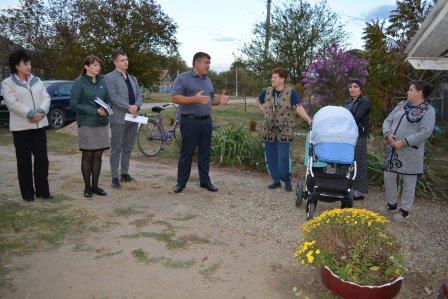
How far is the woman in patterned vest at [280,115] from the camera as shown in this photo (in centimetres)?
605

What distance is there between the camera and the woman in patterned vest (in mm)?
6048

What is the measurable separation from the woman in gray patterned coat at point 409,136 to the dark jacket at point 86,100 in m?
3.78

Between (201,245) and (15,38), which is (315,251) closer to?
(201,245)

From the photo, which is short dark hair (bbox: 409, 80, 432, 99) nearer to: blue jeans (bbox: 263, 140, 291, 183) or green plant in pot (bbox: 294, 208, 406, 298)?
blue jeans (bbox: 263, 140, 291, 183)

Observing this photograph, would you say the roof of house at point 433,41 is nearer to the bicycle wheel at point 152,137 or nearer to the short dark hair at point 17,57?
the short dark hair at point 17,57

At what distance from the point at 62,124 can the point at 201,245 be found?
10.2m

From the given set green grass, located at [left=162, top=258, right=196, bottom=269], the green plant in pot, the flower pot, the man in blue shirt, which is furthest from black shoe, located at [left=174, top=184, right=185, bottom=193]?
the flower pot

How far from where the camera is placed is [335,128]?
5000 millimetres

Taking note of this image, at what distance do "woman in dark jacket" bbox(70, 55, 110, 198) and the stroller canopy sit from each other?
277cm

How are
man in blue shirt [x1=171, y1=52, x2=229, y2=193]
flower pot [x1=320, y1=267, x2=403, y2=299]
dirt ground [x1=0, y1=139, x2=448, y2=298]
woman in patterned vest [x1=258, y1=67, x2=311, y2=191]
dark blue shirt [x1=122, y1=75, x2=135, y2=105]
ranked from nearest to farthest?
flower pot [x1=320, y1=267, x2=403, y2=299], dirt ground [x1=0, y1=139, x2=448, y2=298], man in blue shirt [x1=171, y1=52, x2=229, y2=193], woman in patterned vest [x1=258, y1=67, x2=311, y2=191], dark blue shirt [x1=122, y1=75, x2=135, y2=105]

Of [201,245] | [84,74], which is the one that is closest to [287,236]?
[201,245]

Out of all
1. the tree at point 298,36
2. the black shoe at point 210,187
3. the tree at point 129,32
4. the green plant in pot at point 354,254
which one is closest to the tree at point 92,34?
the tree at point 129,32

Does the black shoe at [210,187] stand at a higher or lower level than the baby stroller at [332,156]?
lower

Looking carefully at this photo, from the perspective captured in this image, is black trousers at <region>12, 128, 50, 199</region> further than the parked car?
No
